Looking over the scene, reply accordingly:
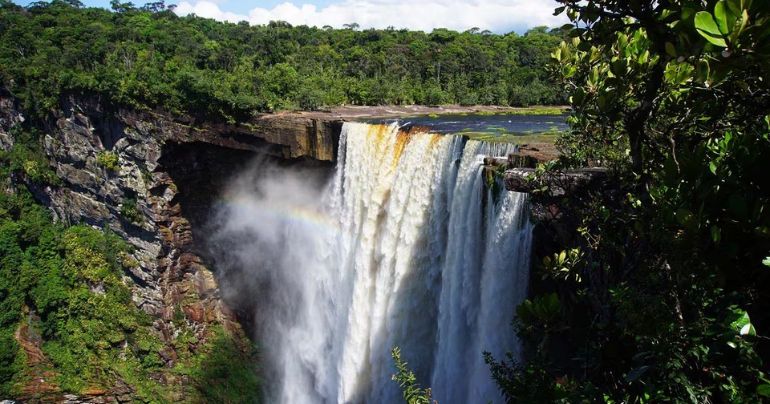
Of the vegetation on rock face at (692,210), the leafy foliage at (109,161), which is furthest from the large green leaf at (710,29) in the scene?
the leafy foliage at (109,161)

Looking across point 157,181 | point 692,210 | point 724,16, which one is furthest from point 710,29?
point 157,181

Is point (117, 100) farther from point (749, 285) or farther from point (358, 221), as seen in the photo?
point (749, 285)

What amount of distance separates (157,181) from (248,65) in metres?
10.2

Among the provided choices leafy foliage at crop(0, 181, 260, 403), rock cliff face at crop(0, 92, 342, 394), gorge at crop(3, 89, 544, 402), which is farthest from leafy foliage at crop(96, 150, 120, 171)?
leafy foliage at crop(0, 181, 260, 403)

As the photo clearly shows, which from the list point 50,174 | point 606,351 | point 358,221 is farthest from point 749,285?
A: point 50,174

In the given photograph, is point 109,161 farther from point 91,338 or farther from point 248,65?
point 248,65

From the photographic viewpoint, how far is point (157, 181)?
21.6 m

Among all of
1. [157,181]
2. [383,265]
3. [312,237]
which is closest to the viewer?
[383,265]

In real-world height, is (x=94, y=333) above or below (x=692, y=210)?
below

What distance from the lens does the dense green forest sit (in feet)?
70.6

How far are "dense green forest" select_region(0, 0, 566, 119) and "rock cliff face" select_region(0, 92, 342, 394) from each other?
0.94 meters

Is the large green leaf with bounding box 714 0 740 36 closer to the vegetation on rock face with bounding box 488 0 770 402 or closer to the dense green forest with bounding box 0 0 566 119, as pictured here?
the vegetation on rock face with bounding box 488 0 770 402

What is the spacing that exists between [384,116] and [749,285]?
2145cm

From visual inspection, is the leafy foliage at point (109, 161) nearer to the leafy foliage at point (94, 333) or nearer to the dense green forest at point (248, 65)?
the dense green forest at point (248, 65)
